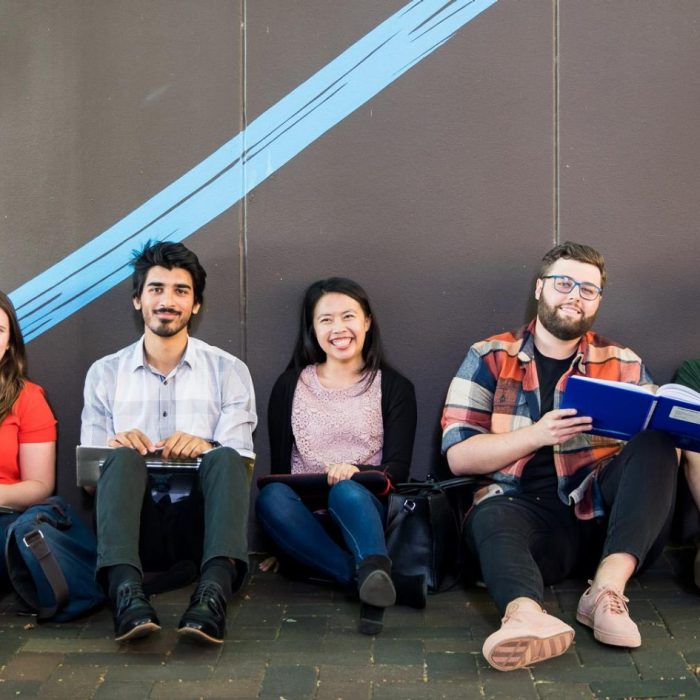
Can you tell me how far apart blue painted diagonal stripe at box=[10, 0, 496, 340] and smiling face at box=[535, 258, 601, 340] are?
122 cm

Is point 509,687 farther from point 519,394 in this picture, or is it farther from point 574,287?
point 574,287

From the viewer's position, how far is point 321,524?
3.97 meters

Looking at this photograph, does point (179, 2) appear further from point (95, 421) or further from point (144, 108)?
point (95, 421)

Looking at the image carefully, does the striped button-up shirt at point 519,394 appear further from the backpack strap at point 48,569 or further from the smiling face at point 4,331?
the smiling face at point 4,331

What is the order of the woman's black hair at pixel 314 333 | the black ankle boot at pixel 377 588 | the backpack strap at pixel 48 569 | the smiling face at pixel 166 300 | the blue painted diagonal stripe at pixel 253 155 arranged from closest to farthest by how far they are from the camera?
the black ankle boot at pixel 377 588 < the backpack strap at pixel 48 569 < the smiling face at pixel 166 300 < the woman's black hair at pixel 314 333 < the blue painted diagonal stripe at pixel 253 155

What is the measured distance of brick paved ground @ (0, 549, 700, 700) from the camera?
300cm

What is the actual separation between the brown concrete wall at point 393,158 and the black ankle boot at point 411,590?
1136mm

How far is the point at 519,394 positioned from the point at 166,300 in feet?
4.99

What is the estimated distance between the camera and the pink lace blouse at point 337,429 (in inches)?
166

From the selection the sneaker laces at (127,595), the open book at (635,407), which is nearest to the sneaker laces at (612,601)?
the open book at (635,407)

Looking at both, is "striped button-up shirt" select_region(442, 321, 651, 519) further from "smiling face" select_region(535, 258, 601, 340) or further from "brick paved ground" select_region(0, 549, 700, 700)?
"brick paved ground" select_region(0, 549, 700, 700)

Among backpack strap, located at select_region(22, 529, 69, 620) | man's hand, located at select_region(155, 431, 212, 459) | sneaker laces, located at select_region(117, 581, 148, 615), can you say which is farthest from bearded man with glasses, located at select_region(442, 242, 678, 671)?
backpack strap, located at select_region(22, 529, 69, 620)

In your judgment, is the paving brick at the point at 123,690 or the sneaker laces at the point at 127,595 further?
the sneaker laces at the point at 127,595

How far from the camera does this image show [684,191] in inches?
177
